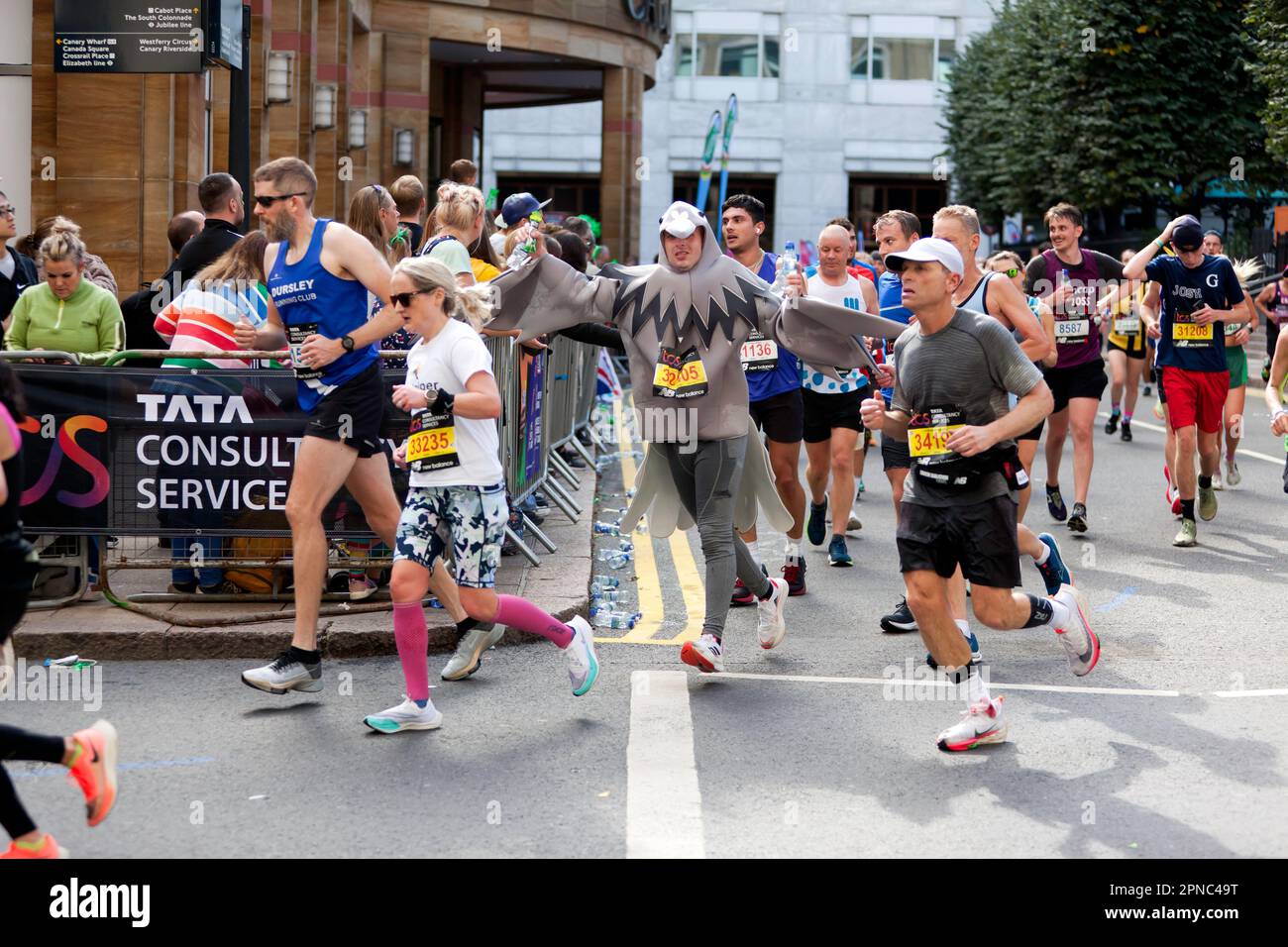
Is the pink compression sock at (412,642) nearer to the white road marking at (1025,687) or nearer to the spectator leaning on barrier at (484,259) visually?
the white road marking at (1025,687)

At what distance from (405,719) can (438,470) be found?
0.92 meters

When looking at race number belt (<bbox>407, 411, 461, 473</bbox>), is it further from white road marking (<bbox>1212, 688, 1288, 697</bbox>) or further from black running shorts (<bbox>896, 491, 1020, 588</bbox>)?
white road marking (<bbox>1212, 688, 1288, 697</bbox>)

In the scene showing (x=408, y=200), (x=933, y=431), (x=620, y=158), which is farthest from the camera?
(x=620, y=158)

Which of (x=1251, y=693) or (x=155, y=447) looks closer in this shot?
(x=1251, y=693)

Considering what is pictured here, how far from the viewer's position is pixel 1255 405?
23156 mm

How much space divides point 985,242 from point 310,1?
39.5 m

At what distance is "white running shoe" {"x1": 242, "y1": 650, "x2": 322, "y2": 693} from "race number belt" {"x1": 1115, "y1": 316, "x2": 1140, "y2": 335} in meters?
12.6

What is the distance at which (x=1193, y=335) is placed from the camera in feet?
36.8

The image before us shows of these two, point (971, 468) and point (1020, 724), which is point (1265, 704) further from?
point (971, 468)

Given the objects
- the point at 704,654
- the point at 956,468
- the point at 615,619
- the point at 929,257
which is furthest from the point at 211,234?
the point at 956,468

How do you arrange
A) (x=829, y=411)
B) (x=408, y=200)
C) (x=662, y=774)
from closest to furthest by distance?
1. (x=662, y=774)
2. (x=829, y=411)
3. (x=408, y=200)

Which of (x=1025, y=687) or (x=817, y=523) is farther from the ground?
(x=817, y=523)

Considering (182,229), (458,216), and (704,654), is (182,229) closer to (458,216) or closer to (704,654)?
(458,216)
